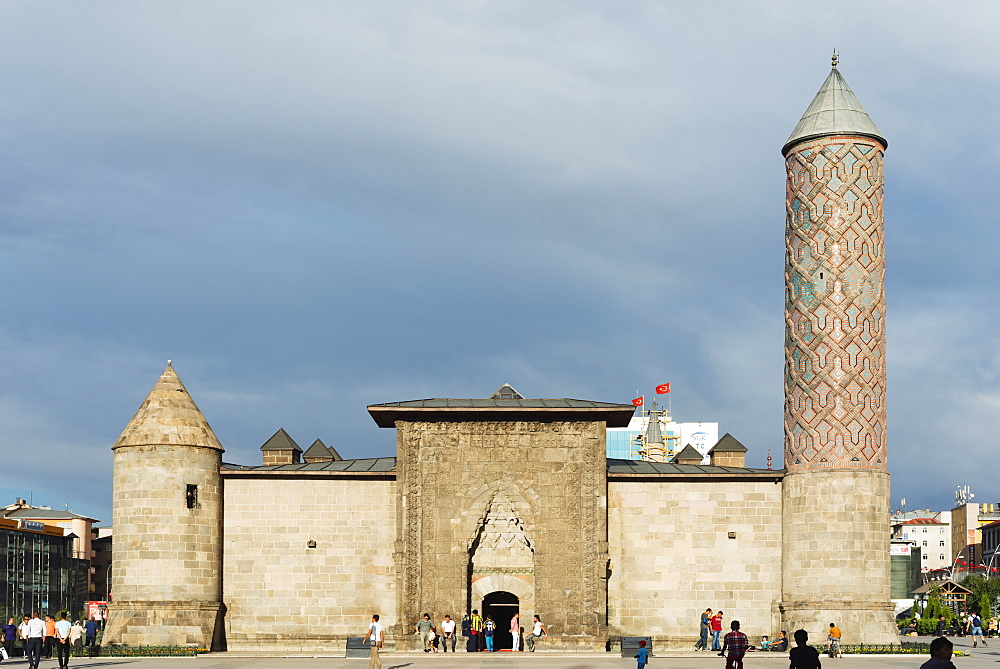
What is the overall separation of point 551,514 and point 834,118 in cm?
1506

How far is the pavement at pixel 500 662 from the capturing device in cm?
2784

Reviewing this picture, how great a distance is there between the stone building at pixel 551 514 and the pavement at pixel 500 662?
218 cm

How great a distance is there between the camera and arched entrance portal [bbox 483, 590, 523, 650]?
119ft

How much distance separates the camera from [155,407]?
36156 mm

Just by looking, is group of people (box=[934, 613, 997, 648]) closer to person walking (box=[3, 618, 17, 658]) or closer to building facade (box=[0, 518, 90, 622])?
person walking (box=[3, 618, 17, 658])

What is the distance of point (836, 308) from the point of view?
1419 inches

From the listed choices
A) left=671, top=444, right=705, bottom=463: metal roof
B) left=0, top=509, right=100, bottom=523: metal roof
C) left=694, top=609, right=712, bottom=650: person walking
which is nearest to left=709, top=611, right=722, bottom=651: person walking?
left=694, top=609, right=712, bottom=650: person walking

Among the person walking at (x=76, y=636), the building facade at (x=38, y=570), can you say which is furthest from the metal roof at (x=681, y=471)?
the building facade at (x=38, y=570)

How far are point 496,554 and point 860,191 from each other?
1570cm

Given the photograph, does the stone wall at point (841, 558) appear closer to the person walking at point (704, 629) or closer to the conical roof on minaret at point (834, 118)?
the person walking at point (704, 629)

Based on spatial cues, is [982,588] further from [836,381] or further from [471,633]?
[471,633]

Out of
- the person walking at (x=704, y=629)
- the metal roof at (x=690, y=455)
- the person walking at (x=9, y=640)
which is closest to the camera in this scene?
the person walking at (x=9, y=640)

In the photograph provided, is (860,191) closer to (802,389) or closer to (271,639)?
(802,389)

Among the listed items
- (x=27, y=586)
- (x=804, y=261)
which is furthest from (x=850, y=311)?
(x=27, y=586)
